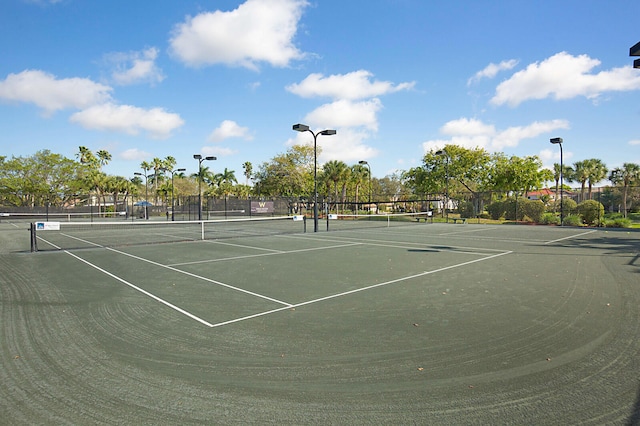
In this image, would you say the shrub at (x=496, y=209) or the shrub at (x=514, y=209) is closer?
the shrub at (x=514, y=209)

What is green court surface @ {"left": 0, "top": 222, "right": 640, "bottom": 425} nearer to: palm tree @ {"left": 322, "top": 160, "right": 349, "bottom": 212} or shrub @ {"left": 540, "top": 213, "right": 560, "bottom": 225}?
shrub @ {"left": 540, "top": 213, "right": 560, "bottom": 225}

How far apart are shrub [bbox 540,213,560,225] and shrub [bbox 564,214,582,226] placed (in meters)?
1.08

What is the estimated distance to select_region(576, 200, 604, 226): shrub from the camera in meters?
26.6

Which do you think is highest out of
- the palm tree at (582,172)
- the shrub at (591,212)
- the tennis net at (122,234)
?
the palm tree at (582,172)

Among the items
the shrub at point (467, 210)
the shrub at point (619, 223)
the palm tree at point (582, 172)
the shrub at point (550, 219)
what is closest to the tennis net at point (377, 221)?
the shrub at point (467, 210)

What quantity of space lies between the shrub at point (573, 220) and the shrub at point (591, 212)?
55cm

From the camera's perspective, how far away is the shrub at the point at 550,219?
94.5 feet

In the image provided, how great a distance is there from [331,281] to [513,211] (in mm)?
29279

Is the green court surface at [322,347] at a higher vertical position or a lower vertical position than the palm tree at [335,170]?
lower

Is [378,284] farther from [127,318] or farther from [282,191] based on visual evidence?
[282,191]

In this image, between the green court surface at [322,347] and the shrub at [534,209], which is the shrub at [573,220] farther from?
the green court surface at [322,347]

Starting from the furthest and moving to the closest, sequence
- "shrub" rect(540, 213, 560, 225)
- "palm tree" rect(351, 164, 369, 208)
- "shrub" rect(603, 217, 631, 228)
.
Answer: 1. "palm tree" rect(351, 164, 369, 208)
2. "shrub" rect(540, 213, 560, 225)
3. "shrub" rect(603, 217, 631, 228)

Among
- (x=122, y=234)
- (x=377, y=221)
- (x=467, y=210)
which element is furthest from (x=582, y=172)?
(x=122, y=234)

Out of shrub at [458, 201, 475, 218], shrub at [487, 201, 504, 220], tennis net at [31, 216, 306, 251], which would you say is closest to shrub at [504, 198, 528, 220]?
shrub at [487, 201, 504, 220]
